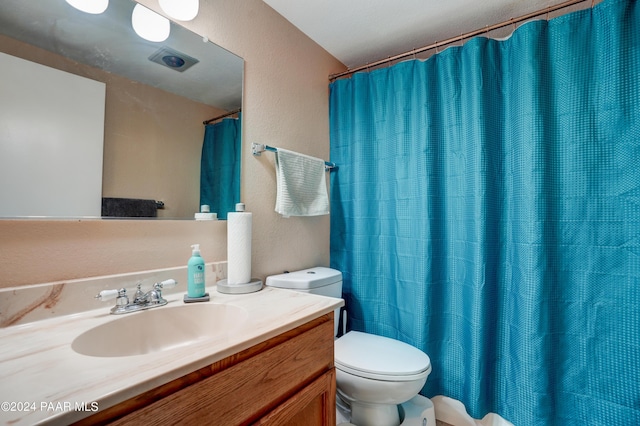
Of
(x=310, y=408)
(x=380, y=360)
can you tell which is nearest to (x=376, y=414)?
A: (x=380, y=360)

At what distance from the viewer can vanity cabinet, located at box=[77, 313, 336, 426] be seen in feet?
1.63

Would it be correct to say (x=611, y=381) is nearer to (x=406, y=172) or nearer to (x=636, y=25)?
(x=406, y=172)

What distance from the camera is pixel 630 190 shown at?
1.11m

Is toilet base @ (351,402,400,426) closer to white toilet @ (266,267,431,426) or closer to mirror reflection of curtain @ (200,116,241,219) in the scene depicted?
white toilet @ (266,267,431,426)

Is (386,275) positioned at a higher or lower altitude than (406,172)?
lower

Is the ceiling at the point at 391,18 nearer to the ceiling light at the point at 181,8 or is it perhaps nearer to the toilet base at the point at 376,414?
the ceiling light at the point at 181,8

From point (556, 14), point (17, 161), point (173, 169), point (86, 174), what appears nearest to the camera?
point (17, 161)

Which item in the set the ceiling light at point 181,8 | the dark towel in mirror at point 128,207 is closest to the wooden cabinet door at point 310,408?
the dark towel in mirror at point 128,207

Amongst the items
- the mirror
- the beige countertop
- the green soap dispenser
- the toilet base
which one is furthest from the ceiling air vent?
the toilet base

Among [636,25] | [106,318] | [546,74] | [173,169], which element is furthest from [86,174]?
[636,25]

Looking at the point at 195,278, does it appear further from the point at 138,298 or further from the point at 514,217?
the point at 514,217

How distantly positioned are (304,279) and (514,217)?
1.06 metres

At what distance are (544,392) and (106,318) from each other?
1.71 metres

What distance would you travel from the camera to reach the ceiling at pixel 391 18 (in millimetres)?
1389
